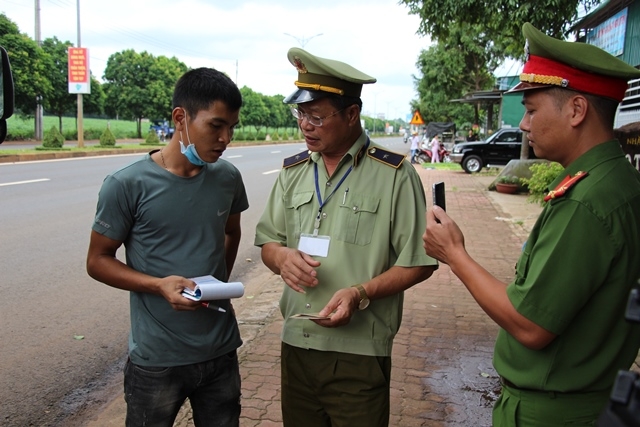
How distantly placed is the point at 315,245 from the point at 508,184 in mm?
13322

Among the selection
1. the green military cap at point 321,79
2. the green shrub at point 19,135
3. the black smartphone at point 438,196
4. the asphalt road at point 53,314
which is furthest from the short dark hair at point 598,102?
the green shrub at point 19,135

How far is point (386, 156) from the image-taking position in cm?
238

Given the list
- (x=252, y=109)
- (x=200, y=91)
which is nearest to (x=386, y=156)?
(x=200, y=91)

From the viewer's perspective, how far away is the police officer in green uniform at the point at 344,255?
7.41ft

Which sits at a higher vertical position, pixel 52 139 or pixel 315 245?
pixel 315 245

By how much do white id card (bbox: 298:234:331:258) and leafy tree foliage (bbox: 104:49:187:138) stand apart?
4064cm

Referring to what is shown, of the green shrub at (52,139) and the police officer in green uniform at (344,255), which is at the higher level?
the police officer in green uniform at (344,255)

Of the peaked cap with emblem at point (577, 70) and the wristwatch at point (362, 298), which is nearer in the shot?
the peaked cap with emblem at point (577, 70)

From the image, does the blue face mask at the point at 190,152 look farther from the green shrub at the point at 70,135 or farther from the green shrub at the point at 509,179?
the green shrub at the point at 70,135

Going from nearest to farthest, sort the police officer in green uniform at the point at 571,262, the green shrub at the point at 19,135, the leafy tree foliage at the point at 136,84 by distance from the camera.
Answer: the police officer in green uniform at the point at 571,262, the green shrub at the point at 19,135, the leafy tree foliage at the point at 136,84

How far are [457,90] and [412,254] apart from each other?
29.4 metres

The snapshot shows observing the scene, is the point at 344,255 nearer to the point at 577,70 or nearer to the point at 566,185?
the point at 566,185

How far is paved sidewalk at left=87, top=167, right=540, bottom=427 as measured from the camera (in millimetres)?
3578

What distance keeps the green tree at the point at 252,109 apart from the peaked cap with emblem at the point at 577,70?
57.0 meters
